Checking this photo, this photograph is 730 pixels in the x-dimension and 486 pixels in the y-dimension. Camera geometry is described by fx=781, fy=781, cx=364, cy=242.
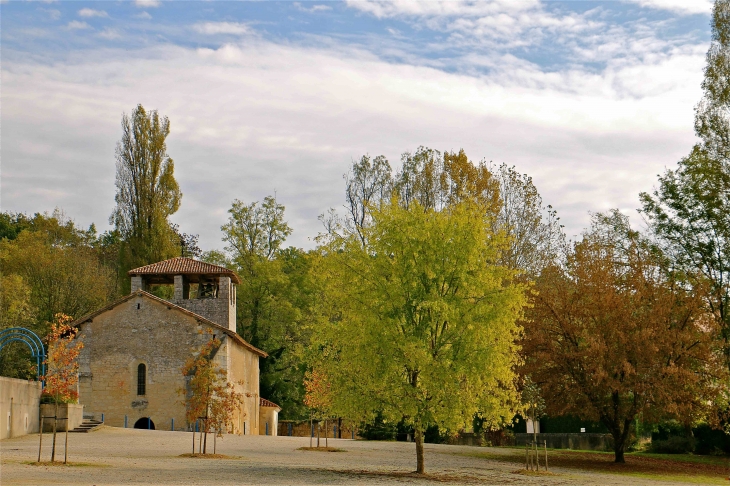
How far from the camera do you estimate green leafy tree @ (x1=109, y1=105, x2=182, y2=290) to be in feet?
184

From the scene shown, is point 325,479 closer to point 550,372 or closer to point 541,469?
point 541,469

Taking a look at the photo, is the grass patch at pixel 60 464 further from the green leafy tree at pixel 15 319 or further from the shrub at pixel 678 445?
the green leafy tree at pixel 15 319

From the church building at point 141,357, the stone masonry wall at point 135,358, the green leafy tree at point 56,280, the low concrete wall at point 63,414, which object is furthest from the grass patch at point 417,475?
the green leafy tree at point 56,280

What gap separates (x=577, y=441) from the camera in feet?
144

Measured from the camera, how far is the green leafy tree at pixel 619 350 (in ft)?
100

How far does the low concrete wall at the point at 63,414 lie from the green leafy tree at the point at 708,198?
2810cm

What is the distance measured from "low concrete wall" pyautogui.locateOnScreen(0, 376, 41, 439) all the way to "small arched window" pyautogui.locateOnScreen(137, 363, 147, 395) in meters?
10.9

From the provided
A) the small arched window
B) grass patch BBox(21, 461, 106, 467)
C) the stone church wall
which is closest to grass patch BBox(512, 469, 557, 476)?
grass patch BBox(21, 461, 106, 467)

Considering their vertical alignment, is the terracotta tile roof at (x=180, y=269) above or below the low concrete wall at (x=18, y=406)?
above

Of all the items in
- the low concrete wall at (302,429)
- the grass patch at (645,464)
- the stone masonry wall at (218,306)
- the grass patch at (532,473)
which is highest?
the stone masonry wall at (218,306)

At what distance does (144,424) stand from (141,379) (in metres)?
2.53

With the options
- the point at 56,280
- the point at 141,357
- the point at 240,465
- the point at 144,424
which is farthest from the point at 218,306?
the point at 240,465

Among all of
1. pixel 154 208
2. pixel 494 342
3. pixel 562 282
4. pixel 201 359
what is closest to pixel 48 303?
pixel 154 208

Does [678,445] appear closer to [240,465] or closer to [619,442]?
[619,442]
